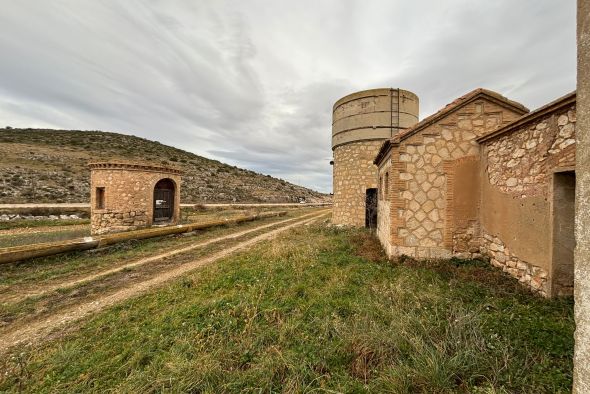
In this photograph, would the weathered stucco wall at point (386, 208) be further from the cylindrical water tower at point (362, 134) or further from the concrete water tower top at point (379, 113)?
the concrete water tower top at point (379, 113)

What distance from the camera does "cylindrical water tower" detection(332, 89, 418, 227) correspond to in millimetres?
12688

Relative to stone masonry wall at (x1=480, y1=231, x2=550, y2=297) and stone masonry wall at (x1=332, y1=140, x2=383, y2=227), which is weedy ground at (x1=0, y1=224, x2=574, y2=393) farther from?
stone masonry wall at (x1=332, y1=140, x2=383, y2=227)

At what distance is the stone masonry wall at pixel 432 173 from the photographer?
22.1 feet

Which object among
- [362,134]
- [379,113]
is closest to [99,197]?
[362,134]

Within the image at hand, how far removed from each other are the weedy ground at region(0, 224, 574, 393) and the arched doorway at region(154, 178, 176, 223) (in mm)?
12037

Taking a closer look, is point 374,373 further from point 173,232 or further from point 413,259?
point 173,232

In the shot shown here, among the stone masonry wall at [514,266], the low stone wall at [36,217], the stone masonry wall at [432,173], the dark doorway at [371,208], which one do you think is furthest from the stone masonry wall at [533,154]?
the low stone wall at [36,217]

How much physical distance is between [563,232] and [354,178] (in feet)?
31.1

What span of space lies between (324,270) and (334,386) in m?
3.71

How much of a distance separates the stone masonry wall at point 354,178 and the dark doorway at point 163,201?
35.0 feet


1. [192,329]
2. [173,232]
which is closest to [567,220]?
[192,329]

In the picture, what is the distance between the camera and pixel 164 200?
1656 cm

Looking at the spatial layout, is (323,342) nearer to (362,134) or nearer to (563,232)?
(563,232)

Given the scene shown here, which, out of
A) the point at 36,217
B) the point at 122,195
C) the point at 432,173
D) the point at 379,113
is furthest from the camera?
the point at 36,217
